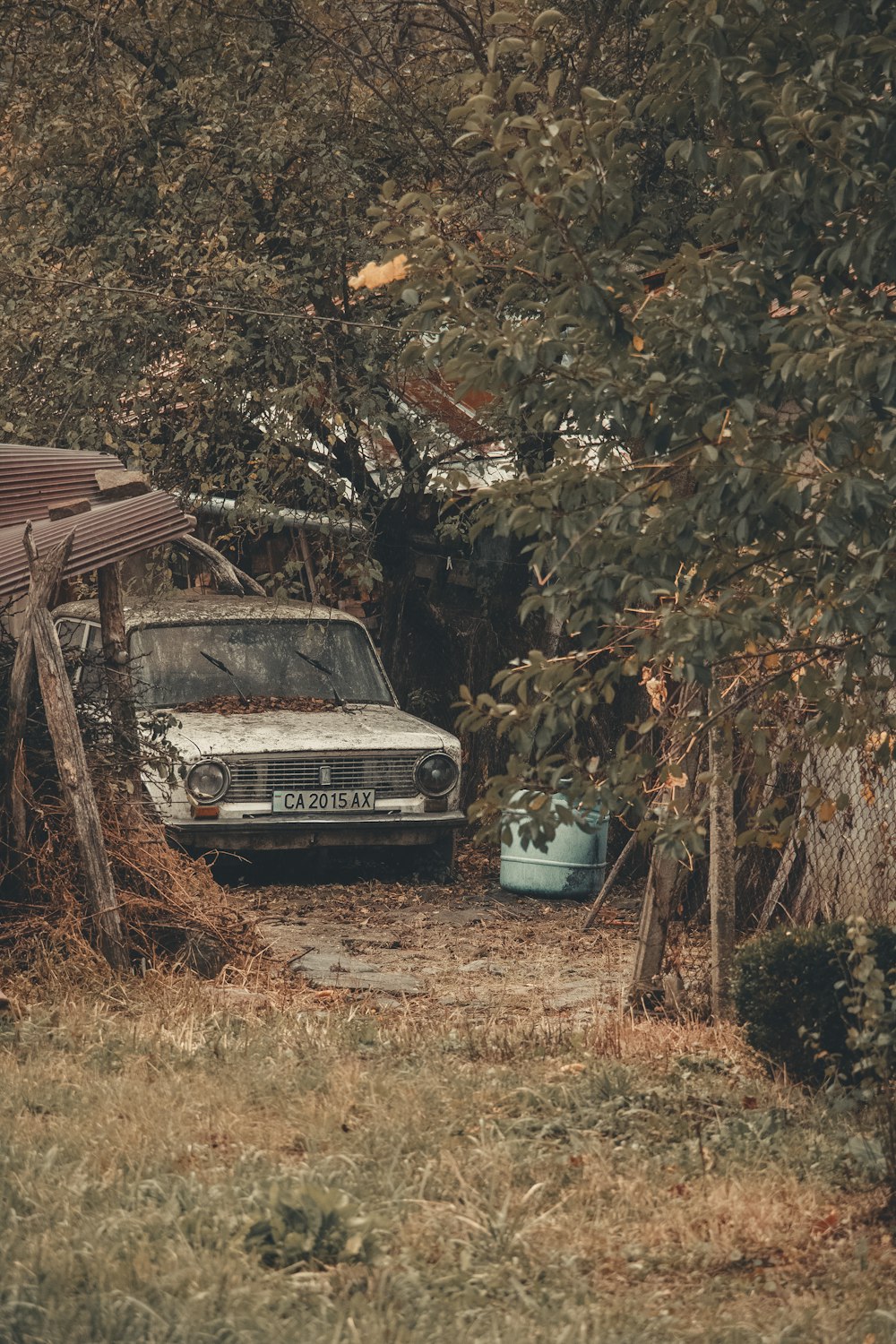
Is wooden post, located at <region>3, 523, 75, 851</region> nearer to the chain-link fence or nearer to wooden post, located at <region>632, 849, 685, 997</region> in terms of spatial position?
wooden post, located at <region>632, 849, 685, 997</region>

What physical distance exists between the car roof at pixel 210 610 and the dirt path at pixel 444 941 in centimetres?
167

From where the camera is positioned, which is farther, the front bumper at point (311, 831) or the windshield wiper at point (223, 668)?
the windshield wiper at point (223, 668)

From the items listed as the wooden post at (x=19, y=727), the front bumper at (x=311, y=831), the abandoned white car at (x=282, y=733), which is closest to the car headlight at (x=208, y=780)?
the abandoned white car at (x=282, y=733)

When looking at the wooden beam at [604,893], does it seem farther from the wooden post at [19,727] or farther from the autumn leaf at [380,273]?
the autumn leaf at [380,273]

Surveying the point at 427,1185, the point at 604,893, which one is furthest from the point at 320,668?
the point at 427,1185

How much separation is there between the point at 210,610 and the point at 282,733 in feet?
4.41

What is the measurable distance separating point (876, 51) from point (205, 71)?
24.3 ft

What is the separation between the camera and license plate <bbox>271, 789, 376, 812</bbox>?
955cm

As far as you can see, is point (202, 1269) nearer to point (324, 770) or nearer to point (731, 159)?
point (731, 159)

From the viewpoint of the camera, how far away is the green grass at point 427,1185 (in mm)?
3355

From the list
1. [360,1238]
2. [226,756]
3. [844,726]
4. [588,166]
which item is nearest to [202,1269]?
[360,1238]

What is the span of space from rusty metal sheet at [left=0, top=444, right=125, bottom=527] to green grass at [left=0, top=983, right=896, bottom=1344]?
Result: 2.37 meters

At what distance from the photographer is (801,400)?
13.9ft

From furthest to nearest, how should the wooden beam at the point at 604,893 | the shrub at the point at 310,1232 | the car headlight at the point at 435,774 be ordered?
the car headlight at the point at 435,774
the wooden beam at the point at 604,893
the shrub at the point at 310,1232
